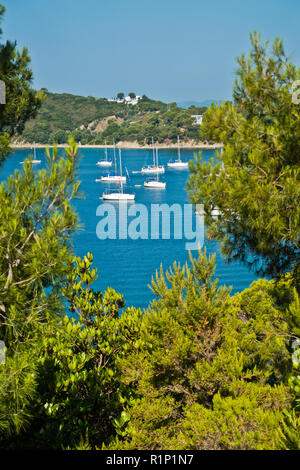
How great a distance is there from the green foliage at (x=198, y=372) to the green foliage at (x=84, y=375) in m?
0.23

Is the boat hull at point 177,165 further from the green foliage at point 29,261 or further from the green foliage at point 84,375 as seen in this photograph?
the green foliage at point 29,261

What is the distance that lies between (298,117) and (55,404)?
410cm

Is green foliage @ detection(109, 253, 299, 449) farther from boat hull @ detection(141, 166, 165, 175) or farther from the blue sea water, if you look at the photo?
boat hull @ detection(141, 166, 165, 175)

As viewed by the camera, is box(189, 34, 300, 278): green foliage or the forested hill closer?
box(189, 34, 300, 278): green foliage

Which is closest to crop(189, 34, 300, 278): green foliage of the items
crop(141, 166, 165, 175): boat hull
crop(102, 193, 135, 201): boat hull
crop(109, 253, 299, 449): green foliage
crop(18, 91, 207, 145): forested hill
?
crop(109, 253, 299, 449): green foliage

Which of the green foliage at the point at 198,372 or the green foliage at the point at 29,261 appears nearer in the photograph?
the green foliage at the point at 29,261

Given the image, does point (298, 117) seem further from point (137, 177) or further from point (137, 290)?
point (137, 177)

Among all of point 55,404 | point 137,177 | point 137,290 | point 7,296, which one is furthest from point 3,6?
point 137,177

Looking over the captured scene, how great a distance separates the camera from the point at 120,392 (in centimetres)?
538

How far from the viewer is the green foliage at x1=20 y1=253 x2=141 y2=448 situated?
4.66m

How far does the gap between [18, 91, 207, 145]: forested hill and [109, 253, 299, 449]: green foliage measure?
262 feet

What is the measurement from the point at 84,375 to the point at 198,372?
1.35 metres

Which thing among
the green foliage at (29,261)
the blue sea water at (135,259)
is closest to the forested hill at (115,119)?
the blue sea water at (135,259)

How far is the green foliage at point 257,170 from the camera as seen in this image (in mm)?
4926
